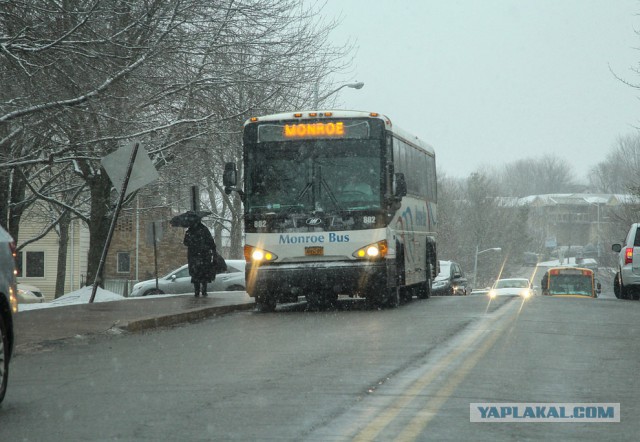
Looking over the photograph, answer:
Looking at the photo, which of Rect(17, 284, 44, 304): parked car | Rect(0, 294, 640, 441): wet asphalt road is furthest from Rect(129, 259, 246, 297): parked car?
Rect(0, 294, 640, 441): wet asphalt road

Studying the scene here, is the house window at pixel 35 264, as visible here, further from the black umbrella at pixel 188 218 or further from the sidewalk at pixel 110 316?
the sidewalk at pixel 110 316

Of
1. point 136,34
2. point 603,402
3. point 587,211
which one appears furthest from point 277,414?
point 587,211

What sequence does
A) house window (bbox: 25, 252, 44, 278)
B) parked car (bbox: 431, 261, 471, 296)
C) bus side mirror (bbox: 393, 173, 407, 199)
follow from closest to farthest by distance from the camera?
1. bus side mirror (bbox: 393, 173, 407, 199)
2. parked car (bbox: 431, 261, 471, 296)
3. house window (bbox: 25, 252, 44, 278)

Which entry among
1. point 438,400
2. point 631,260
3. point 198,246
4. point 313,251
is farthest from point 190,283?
point 438,400

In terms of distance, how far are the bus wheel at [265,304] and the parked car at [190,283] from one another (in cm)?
1436

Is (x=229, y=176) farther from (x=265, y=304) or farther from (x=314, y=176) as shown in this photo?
(x=265, y=304)

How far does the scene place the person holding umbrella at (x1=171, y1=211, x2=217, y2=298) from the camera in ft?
72.3

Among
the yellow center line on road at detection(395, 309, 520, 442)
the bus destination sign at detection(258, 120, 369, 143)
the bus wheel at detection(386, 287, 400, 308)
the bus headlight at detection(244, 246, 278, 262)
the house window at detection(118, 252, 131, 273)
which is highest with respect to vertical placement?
the bus destination sign at detection(258, 120, 369, 143)

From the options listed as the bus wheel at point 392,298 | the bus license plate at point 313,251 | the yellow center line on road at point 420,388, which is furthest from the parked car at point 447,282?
the yellow center line on road at point 420,388

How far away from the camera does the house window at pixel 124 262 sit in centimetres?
6469

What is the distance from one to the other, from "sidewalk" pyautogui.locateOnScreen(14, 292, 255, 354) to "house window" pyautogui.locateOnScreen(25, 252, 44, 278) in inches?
1583

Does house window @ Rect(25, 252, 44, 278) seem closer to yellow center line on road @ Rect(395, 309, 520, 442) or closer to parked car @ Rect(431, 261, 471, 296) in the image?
parked car @ Rect(431, 261, 471, 296)

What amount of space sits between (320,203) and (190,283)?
16.2 m

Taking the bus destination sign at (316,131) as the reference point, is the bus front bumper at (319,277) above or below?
below
